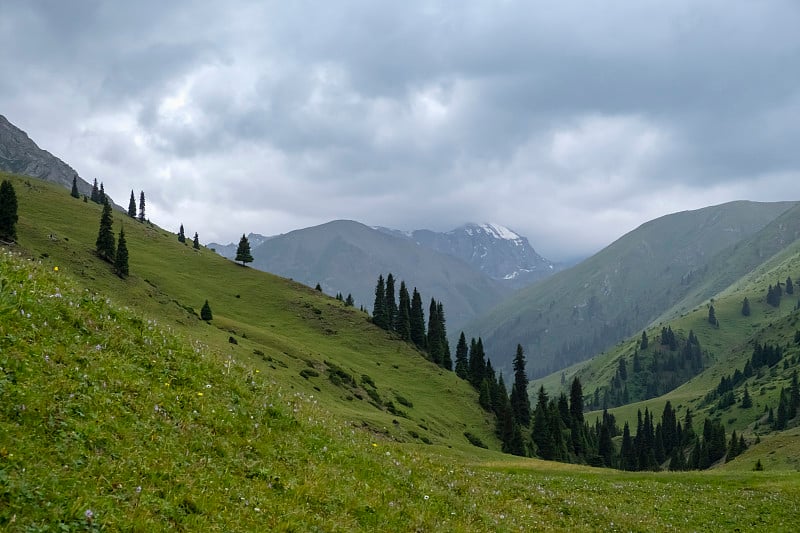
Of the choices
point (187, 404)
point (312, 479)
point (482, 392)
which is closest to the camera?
point (312, 479)

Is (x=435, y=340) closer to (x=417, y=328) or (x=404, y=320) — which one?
(x=417, y=328)

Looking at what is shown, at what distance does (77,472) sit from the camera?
914cm

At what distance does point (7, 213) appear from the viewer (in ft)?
273

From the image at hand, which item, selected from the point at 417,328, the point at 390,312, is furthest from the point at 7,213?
the point at 417,328

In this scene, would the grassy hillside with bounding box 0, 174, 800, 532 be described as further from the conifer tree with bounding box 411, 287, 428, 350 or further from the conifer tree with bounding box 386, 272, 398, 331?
the conifer tree with bounding box 411, 287, 428, 350

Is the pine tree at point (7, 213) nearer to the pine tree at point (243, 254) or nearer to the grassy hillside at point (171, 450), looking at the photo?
the pine tree at point (243, 254)

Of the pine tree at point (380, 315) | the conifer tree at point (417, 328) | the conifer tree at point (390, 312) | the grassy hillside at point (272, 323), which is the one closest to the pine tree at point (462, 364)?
the conifer tree at point (417, 328)

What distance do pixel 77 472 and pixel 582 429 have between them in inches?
6810

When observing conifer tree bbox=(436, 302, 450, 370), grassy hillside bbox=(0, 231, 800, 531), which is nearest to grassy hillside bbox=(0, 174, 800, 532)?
grassy hillside bbox=(0, 231, 800, 531)

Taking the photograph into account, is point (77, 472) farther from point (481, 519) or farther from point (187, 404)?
point (481, 519)

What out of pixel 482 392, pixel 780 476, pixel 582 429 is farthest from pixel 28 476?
pixel 582 429

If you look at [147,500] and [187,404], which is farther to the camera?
[187,404]

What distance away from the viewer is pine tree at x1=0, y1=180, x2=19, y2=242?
3241 inches

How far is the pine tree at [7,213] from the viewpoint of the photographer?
8231 centimetres
